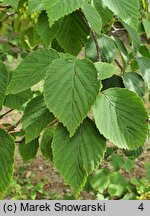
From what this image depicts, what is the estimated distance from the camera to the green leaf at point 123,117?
728 mm

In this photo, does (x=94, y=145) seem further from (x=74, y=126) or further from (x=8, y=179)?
(x=8, y=179)

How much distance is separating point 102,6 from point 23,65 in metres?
0.24

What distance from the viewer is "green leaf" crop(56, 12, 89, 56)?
907 mm

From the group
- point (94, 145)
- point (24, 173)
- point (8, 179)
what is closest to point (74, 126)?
point (94, 145)

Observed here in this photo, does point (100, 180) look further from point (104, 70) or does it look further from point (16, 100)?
point (104, 70)

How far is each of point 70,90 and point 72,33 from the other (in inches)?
9.3

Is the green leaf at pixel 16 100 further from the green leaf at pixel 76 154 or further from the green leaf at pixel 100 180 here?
the green leaf at pixel 100 180

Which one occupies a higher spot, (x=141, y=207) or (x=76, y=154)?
(x=76, y=154)

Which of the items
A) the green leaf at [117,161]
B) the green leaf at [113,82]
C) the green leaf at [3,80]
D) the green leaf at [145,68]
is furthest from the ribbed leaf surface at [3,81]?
the green leaf at [117,161]

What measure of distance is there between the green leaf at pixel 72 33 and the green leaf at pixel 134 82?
0.14 m

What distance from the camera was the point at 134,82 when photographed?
0.98 m

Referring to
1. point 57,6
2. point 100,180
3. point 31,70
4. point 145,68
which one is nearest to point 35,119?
point 31,70

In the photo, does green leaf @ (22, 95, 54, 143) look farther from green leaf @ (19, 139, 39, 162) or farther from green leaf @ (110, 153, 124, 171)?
green leaf @ (110, 153, 124, 171)

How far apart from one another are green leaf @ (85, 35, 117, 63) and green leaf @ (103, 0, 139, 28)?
156 millimetres
